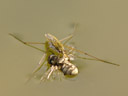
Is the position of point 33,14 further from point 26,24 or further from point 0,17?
point 0,17

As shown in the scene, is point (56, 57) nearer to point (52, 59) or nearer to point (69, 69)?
point (52, 59)

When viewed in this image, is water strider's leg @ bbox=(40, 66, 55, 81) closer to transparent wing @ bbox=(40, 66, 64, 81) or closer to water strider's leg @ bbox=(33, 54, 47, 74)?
transparent wing @ bbox=(40, 66, 64, 81)

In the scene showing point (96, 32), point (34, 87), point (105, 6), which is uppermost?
point (105, 6)

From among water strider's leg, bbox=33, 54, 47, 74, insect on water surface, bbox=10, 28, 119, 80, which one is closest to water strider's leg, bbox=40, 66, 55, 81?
insect on water surface, bbox=10, 28, 119, 80

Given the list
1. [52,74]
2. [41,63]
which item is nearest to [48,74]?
[52,74]

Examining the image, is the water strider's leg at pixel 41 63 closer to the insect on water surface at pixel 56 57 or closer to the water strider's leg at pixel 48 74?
the insect on water surface at pixel 56 57

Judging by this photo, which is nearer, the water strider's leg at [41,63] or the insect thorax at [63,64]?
the insect thorax at [63,64]

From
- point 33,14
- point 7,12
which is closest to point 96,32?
point 33,14

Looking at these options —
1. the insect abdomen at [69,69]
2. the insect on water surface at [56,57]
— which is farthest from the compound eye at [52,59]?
the insect abdomen at [69,69]
